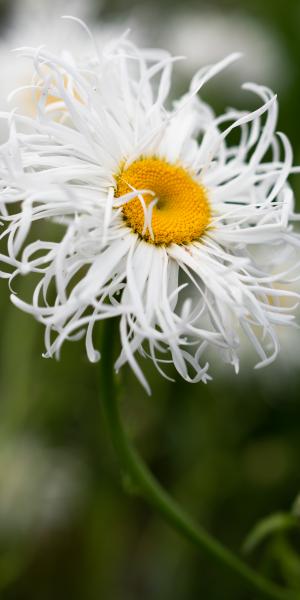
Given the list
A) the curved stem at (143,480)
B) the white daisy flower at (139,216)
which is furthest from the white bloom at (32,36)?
the curved stem at (143,480)

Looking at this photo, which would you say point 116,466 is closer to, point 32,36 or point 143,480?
point 143,480

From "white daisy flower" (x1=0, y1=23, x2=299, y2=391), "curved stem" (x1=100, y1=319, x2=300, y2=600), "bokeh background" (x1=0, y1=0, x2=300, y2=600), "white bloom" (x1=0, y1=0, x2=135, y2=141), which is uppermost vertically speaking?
"white daisy flower" (x1=0, y1=23, x2=299, y2=391)

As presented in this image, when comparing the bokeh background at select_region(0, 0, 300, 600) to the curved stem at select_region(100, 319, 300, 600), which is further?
the bokeh background at select_region(0, 0, 300, 600)

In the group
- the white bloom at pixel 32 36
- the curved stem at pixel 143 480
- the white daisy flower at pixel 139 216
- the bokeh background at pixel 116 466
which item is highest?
the white daisy flower at pixel 139 216

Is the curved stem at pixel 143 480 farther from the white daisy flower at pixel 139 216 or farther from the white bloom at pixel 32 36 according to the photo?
the white bloom at pixel 32 36

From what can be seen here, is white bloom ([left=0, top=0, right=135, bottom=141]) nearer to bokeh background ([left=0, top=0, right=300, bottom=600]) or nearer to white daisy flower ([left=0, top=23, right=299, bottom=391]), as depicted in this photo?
bokeh background ([left=0, top=0, right=300, bottom=600])

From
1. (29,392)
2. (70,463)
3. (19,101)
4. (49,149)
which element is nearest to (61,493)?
(70,463)

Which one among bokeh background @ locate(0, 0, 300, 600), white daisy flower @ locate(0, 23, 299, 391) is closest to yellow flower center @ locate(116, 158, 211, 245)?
white daisy flower @ locate(0, 23, 299, 391)
